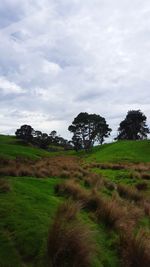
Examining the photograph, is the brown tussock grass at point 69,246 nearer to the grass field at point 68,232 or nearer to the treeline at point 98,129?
the grass field at point 68,232

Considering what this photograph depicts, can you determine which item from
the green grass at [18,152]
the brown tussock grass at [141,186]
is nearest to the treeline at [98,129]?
the green grass at [18,152]

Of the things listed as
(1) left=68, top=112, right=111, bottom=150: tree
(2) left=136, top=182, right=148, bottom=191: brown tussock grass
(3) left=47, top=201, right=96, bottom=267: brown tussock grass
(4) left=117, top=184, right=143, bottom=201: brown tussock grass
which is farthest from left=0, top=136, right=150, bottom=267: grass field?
(1) left=68, top=112, right=111, bottom=150: tree

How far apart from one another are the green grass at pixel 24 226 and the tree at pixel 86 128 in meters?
106

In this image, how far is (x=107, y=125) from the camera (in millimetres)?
125688

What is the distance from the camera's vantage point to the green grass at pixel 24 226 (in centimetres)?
733

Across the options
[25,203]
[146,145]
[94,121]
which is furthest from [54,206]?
[94,121]

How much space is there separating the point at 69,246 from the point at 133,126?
117517 mm

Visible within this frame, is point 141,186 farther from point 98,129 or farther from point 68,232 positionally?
point 98,129

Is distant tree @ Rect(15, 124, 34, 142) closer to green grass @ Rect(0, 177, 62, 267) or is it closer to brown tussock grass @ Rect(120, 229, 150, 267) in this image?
green grass @ Rect(0, 177, 62, 267)

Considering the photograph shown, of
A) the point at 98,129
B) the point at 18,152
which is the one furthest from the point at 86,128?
the point at 18,152

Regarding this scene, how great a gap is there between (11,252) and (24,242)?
564 millimetres

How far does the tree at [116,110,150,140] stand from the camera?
395ft

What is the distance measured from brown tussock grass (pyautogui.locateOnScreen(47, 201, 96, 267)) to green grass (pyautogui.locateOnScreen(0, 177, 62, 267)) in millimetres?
309

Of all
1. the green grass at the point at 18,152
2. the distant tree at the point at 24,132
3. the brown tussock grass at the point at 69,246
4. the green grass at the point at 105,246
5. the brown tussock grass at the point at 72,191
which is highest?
the distant tree at the point at 24,132
